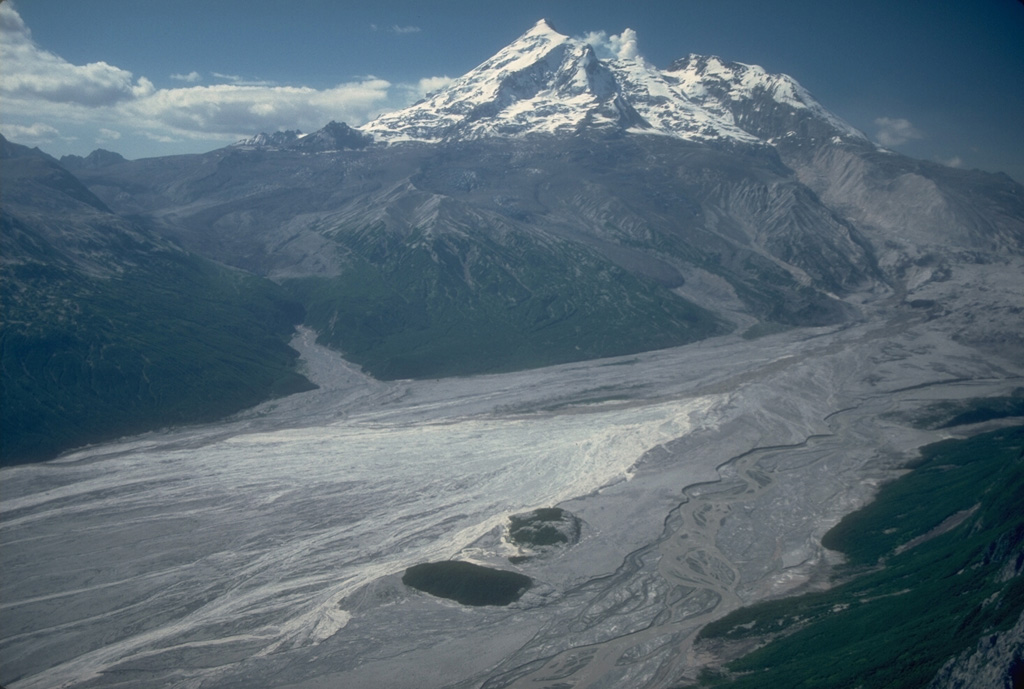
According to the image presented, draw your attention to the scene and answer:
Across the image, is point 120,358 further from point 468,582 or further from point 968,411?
point 968,411

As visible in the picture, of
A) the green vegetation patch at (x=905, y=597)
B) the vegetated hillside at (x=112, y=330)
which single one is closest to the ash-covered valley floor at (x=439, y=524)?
the green vegetation patch at (x=905, y=597)

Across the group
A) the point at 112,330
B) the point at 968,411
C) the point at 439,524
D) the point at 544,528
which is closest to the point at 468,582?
the point at 544,528

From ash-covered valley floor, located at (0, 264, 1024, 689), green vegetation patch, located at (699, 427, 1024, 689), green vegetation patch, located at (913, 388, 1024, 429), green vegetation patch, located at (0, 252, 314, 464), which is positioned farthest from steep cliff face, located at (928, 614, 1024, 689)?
green vegetation patch, located at (0, 252, 314, 464)

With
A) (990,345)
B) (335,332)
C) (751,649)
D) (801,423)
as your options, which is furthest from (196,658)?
(990,345)

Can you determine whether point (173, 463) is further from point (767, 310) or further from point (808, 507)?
point (767, 310)

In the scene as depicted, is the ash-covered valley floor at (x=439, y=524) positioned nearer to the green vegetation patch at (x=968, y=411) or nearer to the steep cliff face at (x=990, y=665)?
the green vegetation patch at (x=968, y=411)
